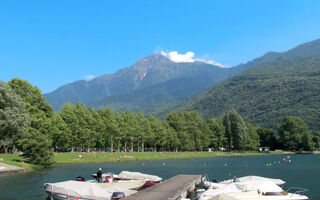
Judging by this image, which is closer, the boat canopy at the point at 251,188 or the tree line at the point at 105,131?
the boat canopy at the point at 251,188

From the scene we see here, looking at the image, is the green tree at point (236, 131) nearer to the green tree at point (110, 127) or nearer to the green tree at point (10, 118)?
the green tree at point (110, 127)

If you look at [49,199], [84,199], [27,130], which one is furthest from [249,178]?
[27,130]

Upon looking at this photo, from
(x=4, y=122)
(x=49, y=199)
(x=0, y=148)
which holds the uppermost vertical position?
(x=4, y=122)

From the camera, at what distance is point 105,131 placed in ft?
328

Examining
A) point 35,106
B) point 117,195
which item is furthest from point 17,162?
point 117,195

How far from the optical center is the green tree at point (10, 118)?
5855cm

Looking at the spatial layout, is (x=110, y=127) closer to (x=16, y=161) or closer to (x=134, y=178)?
(x=16, y=161)

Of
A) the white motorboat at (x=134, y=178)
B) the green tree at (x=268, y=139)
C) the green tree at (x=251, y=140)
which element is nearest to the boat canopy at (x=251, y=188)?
the white motorboat at (x=134, y=178)

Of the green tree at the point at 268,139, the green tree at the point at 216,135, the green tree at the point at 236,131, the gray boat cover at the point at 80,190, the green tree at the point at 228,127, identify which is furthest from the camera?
the green tree at the point at 268,139

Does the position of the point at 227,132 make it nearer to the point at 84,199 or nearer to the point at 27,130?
the point at 27,130

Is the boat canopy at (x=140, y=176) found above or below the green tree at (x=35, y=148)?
below

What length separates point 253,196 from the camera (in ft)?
82.6

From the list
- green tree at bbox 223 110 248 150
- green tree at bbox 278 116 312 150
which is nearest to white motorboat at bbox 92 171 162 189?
green tree at bbox 223 110 248 150

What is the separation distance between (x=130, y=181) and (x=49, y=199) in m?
11.1
